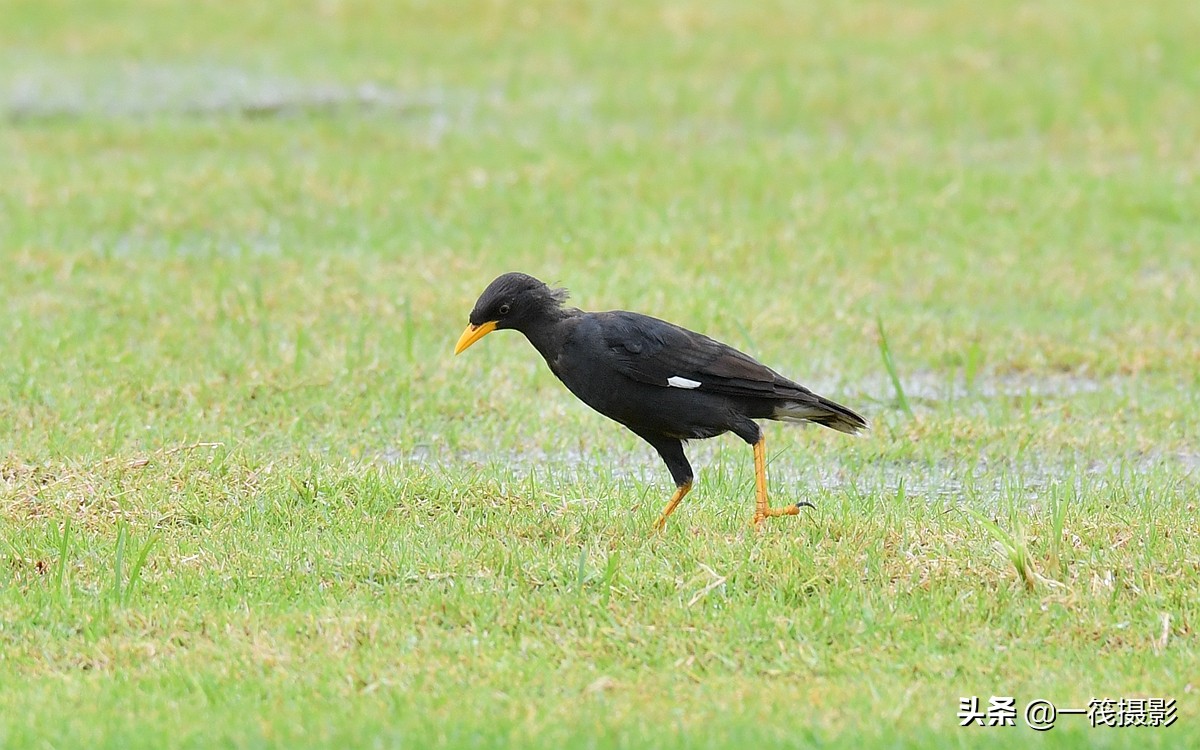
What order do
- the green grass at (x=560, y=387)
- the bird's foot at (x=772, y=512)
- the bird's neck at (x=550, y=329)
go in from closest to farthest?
the green grass at (x=560, y=387) → the bird's foot at (x=772, y=512) → the bird's neck at (x=550, y=329)

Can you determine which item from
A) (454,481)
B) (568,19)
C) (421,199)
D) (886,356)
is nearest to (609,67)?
(568,19)

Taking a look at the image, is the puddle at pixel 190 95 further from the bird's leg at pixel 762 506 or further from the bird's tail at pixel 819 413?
the bird's leg at pixel 762 506

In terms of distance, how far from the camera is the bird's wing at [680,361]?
6516 millimetres

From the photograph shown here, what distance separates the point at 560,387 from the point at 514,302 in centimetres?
235

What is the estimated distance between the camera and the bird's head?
679cm

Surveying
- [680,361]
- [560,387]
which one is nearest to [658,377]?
[680,361]

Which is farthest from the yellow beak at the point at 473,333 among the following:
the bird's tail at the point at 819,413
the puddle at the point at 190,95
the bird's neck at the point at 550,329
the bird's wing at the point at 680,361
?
the puddle at the point at 190,95

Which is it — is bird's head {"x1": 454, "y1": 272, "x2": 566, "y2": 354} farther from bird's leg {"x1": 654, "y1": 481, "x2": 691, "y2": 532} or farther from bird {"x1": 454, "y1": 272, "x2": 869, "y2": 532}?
bird's leg {"x1": 654, "y1": 481, "x2": 691, "y2": 532}

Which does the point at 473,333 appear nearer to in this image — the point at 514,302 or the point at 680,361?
the point at 514,302

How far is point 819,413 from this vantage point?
270 inches

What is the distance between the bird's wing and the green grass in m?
0.56

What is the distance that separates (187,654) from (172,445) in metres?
2.26

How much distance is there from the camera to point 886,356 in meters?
8.04

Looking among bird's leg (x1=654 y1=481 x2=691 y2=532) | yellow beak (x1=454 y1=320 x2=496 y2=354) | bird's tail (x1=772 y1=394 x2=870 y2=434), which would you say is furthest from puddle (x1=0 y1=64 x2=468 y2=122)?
bird's leg (x1=654 y1=481 x2=691 y2=532)
